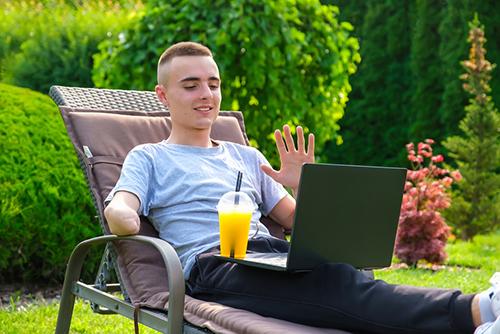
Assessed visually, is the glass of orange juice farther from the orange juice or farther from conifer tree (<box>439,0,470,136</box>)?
conifer tree (<box>439,0,470,136</box>)

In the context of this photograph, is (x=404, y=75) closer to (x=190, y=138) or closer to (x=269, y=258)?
(x=190, y=138)

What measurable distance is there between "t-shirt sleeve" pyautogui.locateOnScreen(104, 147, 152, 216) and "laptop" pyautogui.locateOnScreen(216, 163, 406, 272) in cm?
41

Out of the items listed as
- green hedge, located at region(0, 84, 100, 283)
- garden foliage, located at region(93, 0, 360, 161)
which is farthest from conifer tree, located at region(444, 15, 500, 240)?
green hedge, located at region(0, 84, 100, 283)

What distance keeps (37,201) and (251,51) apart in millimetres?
1945

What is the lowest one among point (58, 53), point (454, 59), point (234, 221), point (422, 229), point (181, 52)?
point (422, 229)

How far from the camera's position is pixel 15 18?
8516mm

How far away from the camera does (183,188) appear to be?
Result: 305cm

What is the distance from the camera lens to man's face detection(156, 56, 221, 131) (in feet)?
10.2

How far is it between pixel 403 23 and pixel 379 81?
2.25ft

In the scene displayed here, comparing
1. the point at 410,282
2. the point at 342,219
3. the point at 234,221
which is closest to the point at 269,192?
the point at 234,221

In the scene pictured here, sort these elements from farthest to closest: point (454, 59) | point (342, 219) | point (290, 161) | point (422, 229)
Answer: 1. point (454, 59)
2. point (422, 229)
3. point (290, 161)
4. point (342, 219)

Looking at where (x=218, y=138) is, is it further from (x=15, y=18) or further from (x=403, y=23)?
(x=403, y=23)

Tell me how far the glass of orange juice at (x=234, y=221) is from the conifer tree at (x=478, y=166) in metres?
5.32

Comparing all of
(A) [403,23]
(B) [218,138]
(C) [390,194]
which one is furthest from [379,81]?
(C) [390,194]
